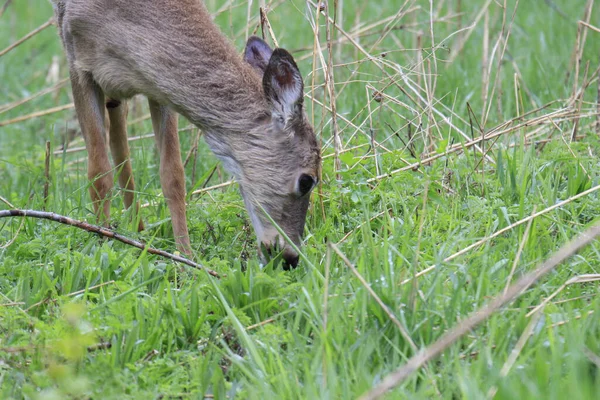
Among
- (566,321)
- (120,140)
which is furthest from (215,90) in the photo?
(566,321)

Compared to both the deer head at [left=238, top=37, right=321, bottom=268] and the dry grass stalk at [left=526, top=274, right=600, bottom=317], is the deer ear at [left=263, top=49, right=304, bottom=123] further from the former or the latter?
the dry grass stalk at [left=526, top=274, right=600, bottom=317]

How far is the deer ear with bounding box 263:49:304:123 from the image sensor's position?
4430mm

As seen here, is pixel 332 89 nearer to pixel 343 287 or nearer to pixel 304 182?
pixel 304 182

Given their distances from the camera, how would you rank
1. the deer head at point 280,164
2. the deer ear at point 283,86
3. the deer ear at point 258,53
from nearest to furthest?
the deer ear at point 283,86 → the deer head at point 280,164 → the deer ear at point 258,53

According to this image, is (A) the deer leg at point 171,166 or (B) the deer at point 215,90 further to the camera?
(A) the deer leg at point 171,166

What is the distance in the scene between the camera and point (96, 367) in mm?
2891

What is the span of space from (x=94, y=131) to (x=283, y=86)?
47.9 inches

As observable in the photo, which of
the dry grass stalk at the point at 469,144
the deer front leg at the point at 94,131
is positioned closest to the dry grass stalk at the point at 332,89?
the dry grass stalk at the point at 469,144

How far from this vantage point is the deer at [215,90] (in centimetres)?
466

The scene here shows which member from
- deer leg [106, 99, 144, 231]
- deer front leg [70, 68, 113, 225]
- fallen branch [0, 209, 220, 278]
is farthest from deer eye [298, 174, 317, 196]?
deer leg [106, 99, 144, 231]

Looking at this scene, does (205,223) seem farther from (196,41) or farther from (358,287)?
(358,287)

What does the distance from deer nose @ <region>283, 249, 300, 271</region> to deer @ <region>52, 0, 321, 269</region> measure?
140 millimetres

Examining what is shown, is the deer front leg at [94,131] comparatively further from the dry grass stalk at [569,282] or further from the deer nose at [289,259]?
the dry grass stalk at [569,282]

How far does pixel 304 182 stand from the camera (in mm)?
4672
